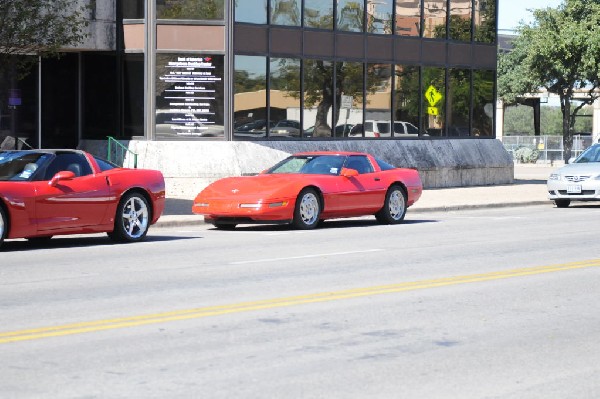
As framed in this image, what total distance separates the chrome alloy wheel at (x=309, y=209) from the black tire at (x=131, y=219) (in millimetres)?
3388

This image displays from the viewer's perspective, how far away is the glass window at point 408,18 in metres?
34.8

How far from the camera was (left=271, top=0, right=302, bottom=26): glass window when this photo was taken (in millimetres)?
30750

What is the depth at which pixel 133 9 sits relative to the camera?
30.0 metres

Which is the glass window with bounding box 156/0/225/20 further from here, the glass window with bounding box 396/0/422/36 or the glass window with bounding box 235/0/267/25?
the glass window with bounding box 396/0/422/36

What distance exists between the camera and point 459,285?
12375mm

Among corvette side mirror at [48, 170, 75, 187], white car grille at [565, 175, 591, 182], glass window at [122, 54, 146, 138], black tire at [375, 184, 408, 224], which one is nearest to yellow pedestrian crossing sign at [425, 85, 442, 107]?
white car grille at [565, 175, 591, 182]

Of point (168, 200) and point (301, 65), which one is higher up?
point (301, 65)

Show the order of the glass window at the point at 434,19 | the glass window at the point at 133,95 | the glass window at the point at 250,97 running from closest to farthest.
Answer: the glass window at the point at 250,97
the glass window at the point at 133,95
the glass window at the point at 434,19

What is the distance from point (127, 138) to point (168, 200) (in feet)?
11.6

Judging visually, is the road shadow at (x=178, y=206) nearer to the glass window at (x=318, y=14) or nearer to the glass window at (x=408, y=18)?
the glass window at (x=318, y=14)

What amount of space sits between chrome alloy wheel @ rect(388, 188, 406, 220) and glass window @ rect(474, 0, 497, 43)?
16523 millimetres

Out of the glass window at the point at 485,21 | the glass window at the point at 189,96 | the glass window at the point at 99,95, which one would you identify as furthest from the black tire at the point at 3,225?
the glass window at the point at 485,21

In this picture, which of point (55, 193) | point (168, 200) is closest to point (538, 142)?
point (168, 200)

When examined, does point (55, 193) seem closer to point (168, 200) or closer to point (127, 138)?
point (168, 200)
